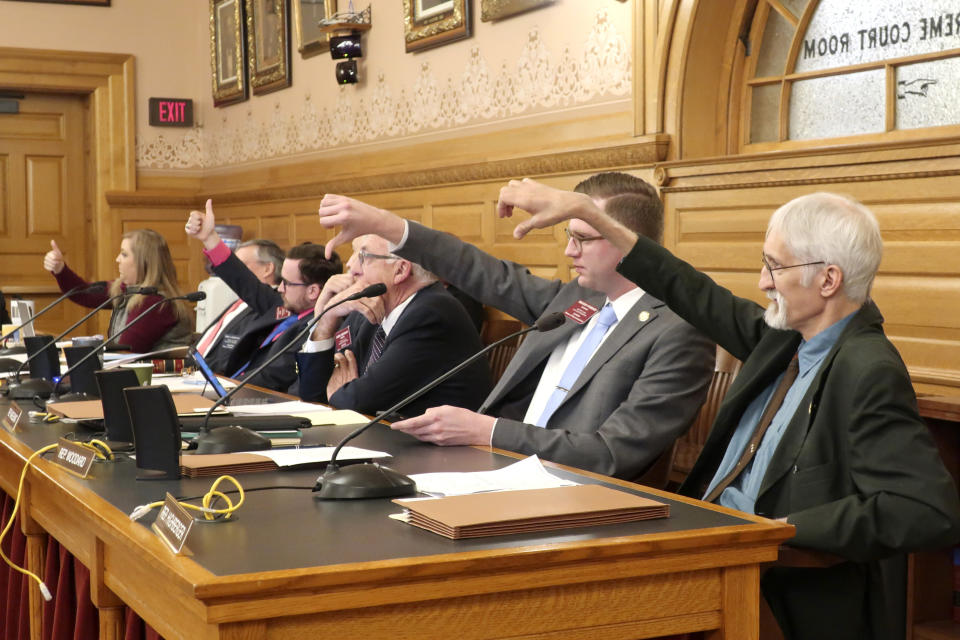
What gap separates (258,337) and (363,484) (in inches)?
121

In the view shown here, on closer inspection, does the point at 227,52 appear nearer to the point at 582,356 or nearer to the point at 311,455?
the point at 582,356

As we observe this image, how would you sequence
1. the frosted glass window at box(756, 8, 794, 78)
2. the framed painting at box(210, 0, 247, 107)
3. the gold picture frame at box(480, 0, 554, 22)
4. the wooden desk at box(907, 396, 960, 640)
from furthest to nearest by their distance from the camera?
the framed painting at box(210, 0, 247, 107), the gold picture frame at box(480, 0, 554, 22), the frosted glass window at box(756, 8, 794, 78), the wooden desk at box(907, 396, 960, 640)

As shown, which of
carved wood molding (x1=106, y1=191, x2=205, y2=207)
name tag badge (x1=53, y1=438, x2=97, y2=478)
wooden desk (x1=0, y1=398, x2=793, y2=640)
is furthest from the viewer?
carved wood molding (x1=106, y1=191, x2=205, y2=207)

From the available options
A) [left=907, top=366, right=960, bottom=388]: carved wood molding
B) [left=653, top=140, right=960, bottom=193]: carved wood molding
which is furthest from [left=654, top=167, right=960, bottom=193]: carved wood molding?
[left=907, top=366, right=960, bottom=388]: carved wood molding

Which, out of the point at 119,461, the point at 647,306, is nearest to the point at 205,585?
the point at 119,461

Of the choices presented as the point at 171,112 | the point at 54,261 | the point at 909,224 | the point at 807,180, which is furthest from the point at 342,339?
the point at 171,112

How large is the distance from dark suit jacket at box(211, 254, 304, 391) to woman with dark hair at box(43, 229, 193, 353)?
616 millimetres

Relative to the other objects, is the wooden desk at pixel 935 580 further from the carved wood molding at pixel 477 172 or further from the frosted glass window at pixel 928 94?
the carved wood molding at pixel 477 172

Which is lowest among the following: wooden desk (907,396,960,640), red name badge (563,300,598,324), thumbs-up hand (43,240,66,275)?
wooden desk (907,396,960,640)

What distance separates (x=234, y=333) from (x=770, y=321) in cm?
345

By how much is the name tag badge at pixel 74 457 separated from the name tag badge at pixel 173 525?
1.58ft

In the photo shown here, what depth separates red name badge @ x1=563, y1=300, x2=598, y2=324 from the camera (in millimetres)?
2945

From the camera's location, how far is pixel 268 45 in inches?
319

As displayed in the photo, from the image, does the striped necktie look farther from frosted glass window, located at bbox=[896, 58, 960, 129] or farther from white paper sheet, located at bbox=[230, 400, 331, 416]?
frosted glass window, located at bbox=[896, 58, 960, 129]
